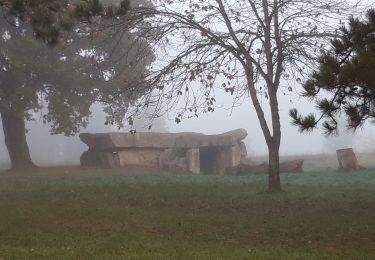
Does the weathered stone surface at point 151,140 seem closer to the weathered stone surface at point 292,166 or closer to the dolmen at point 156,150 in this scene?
the dolmen at point 156,150

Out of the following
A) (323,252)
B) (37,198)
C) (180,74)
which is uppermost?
(180,74)

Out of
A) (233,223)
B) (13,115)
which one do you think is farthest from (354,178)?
(13,115)

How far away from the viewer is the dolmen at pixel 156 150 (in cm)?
2820

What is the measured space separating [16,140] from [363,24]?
21.9m

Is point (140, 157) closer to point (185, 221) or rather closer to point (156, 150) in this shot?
point (156, 150)

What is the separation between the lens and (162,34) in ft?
49.9

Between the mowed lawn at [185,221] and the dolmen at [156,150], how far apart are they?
11.1 m

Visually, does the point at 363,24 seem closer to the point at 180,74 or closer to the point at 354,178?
the point at 180,74

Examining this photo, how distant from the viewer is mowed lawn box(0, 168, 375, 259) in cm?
782

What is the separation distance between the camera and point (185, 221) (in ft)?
35.3

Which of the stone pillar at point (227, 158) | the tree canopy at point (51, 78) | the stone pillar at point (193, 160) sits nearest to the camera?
the tree canopy at point (51, 78)

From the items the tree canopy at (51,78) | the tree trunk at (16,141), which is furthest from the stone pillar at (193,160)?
the tree trunk at (16,141)

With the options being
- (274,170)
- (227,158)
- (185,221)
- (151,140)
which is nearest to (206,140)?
(227,158)

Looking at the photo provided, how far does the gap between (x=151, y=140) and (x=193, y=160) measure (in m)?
2.97
